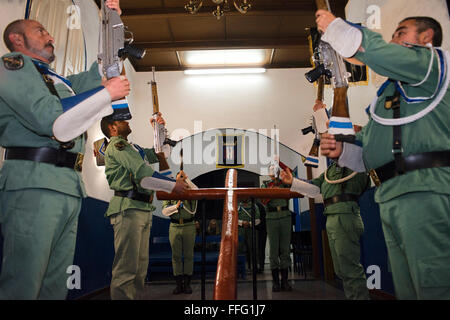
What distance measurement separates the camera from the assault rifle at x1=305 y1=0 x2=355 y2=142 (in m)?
1.34

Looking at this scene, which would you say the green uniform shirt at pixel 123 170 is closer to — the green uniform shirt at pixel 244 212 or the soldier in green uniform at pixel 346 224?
the soldier in green uniform at pixel 346 224

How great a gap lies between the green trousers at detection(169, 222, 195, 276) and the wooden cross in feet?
9.45

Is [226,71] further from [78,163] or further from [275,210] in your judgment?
[78,163]

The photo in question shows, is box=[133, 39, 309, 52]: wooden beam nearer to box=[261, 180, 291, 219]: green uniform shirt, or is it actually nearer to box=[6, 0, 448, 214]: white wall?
box=[6, 0, 448, 214]: white wall

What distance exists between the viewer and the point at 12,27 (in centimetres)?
157

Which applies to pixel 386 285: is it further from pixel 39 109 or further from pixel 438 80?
pixel 39 109

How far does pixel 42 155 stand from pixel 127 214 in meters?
1.40

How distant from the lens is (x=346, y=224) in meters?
2.83

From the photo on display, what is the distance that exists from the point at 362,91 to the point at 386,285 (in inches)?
90.2

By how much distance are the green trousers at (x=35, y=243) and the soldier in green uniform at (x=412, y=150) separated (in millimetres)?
1391

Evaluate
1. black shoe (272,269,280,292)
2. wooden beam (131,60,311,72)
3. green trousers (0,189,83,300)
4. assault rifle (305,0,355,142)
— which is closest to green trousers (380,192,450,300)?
assault rifle (305,0,355,142)

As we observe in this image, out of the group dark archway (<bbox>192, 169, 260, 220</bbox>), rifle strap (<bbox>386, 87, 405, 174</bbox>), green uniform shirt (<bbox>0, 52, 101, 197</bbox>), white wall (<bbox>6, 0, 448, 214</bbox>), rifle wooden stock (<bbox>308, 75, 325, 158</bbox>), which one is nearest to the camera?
rifle strap (<bbox>386, 87, 405, 174</bbox>)

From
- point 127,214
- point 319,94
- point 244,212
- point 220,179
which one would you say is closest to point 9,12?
point 127,214
